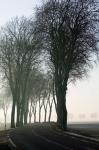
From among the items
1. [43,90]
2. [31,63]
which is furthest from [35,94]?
[31,63]

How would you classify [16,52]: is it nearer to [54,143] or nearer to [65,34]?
[65,34]

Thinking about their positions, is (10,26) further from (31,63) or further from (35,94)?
(35,94)

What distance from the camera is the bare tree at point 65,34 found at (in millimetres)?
44438

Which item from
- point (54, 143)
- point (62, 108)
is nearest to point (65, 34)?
point (62, 108)

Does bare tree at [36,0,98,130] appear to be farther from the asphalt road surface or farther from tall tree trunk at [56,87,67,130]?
the asphalt road surface

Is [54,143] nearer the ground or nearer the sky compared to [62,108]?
nearer the ground

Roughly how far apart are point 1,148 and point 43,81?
69.6 m

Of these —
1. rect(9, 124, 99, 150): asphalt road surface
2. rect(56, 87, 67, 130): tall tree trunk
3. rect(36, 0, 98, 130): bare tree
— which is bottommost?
rect(9, 124, 99, 150): asphalt road surface

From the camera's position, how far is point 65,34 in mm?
46844

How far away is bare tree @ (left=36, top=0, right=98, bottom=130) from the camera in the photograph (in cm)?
4444

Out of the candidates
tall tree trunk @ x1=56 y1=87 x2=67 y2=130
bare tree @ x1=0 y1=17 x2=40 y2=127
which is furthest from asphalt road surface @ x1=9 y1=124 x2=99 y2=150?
bare tree @ x1=0 y1=17 x2=40 y2=127

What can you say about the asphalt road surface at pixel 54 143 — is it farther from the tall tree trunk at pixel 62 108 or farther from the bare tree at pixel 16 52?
the bare tree at pixel 16 52

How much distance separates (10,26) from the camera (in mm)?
64062

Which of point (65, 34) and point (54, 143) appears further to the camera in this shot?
point (65, 34)
